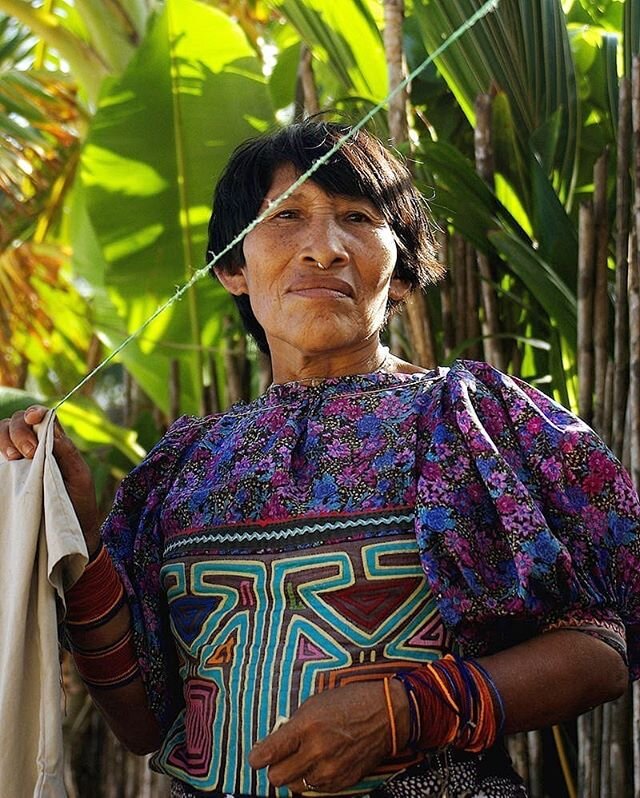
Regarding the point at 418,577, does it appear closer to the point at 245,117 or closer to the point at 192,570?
the point at 192,570

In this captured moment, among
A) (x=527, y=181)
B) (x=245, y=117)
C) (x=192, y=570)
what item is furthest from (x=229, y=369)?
(x=192, y=570)

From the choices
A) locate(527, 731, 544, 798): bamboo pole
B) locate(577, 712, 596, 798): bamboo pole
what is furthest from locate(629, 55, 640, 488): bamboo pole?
locate(527, 731, 544, 798): bamboo pole

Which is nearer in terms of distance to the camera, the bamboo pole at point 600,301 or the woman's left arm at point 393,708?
the woman's left arm at point 393,708

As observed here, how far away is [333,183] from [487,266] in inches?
34.0

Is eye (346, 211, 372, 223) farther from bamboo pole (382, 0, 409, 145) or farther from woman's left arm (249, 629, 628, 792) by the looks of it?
bamboo pole (382, 0, 409, 145)

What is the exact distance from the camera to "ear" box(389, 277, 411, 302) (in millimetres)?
1689

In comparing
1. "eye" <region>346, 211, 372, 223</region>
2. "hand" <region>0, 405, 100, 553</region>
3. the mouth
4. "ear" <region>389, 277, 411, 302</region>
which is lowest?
"hand" <region>0, 405, 100, 553</region>

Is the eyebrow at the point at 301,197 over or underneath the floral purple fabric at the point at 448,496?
over

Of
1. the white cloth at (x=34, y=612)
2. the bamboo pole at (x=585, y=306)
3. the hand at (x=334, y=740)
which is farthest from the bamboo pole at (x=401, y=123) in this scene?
the hand at (x=334, y=740)

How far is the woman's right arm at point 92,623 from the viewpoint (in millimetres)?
1435

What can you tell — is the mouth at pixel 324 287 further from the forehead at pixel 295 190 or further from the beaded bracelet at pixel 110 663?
the beaded bracelet at pixel 110 663

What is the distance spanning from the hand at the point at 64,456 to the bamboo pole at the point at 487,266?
42.3 inches

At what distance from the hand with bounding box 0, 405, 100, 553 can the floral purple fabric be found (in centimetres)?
13

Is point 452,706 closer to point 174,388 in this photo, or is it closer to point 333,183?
point 333,183
